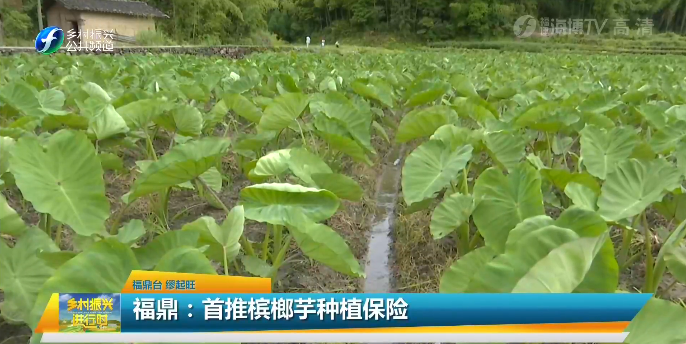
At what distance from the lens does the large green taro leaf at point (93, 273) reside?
0.91 meters

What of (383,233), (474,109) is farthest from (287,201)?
(474,109)

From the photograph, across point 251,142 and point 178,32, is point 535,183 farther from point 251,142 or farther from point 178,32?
point 178,32

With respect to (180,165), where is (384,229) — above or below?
below

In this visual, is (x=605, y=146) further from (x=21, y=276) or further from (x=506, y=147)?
(x=21, y=276)

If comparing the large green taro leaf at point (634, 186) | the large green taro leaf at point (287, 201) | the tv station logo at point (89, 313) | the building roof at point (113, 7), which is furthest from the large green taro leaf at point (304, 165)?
the building roof at point (113, 7)

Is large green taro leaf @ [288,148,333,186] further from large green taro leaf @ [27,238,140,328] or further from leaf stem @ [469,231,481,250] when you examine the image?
large green taro leaf @ [27,238,140,328]

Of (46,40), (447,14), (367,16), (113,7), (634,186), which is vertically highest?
(113,7)

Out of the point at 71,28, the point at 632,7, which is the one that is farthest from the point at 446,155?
the point at 632,7

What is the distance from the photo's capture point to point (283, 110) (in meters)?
2.12

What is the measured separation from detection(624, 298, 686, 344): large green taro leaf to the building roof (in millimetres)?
20166

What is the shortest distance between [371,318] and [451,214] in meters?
0.53

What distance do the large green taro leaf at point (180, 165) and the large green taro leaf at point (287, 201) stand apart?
152mm

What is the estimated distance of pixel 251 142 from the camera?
6.35 feet

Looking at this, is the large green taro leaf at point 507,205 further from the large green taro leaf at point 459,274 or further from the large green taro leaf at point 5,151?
the large green taro leaf at point 5,151
